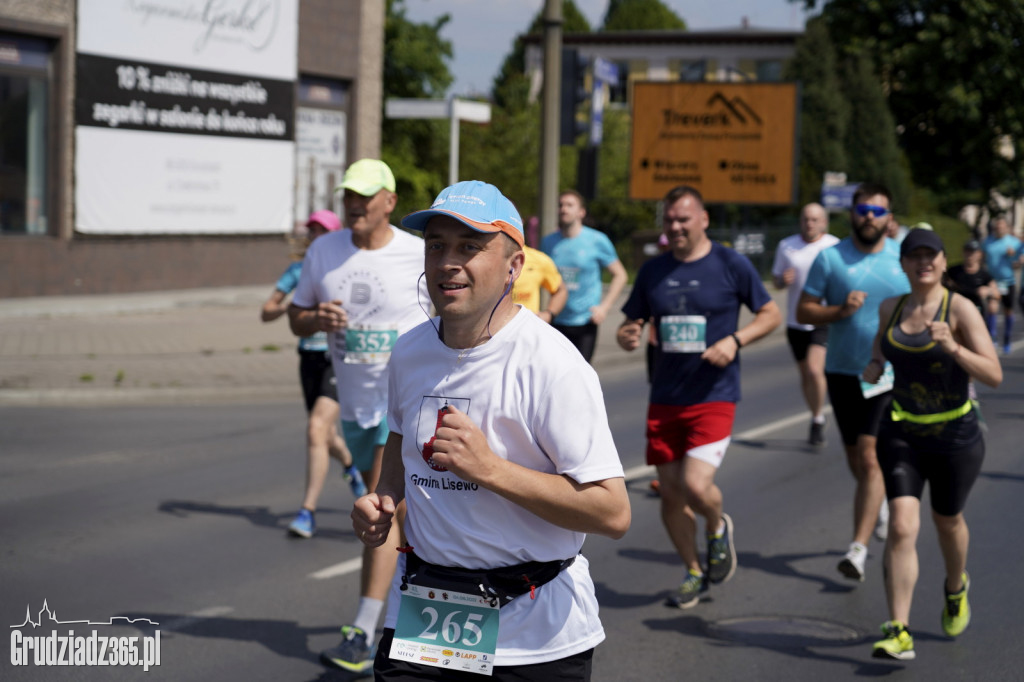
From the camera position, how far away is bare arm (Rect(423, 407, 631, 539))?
272 centimetres

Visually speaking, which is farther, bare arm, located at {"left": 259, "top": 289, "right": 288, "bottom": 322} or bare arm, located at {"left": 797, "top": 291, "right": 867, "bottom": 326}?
bare arm, located at {"left": 259, "top": 289, "right": 288, "bottom": 322}

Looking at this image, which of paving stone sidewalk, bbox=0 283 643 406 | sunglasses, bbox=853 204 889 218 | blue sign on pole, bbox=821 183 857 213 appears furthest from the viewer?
blue sign on pole, bbox=821 183 857 213

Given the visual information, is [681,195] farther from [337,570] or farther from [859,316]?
[337,570]

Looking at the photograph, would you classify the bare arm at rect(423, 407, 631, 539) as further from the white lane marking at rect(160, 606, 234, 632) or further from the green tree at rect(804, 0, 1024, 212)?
the green tree at rect(804, 0, 1024, 212)

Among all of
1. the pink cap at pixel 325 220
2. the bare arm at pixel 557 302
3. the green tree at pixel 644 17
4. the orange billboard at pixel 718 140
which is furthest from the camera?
the green tree at pixel 644 17

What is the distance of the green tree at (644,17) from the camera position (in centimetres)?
9319

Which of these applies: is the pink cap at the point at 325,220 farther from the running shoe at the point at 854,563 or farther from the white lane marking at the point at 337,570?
the running shoe at the point at 854,563

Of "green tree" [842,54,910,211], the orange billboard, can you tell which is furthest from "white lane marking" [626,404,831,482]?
"green tree" [842,54,910,211]

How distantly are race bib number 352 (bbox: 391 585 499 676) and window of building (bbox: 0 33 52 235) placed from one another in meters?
18.5

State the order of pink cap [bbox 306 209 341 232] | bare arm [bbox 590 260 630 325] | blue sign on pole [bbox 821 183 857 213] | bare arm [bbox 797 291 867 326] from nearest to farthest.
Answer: bare arm [bbox 797 291 867 326]
pink cap [bbox 306 209 341 232]
bare arm [bbox 590 260 630 325]
blue sign on pole [bbox 821 183 857 213]

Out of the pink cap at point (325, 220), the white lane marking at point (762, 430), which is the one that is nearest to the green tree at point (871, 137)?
the white lane marking at point (762, 430)

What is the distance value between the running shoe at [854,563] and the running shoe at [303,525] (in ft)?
10.1

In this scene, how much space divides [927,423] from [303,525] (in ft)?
12.1

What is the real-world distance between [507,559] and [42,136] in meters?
19.6
